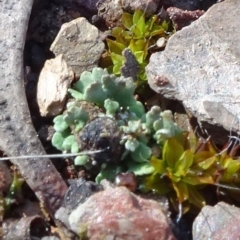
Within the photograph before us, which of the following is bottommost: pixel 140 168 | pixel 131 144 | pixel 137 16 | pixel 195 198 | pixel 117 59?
pixel 195 198

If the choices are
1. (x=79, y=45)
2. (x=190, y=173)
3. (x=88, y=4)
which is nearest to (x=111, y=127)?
(x=190, y=173)

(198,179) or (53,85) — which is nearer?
(198,179)

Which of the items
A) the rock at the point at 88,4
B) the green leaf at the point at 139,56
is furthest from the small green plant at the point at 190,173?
the rock at the point at 88,4

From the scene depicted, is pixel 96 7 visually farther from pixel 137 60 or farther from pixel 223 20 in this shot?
pixel 223 20

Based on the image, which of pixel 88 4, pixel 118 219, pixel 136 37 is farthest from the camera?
pixel 88 4

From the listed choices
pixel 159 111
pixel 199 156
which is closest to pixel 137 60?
pixel 159 111

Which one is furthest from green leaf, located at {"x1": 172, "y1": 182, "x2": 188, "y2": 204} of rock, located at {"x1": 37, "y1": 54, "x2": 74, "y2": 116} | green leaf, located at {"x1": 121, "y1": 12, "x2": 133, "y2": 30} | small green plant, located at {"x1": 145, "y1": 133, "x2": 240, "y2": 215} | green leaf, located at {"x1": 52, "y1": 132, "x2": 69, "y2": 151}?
green leaf, located at {"x1": 121, "y1": 12, "x2": 133, "y2": 30}

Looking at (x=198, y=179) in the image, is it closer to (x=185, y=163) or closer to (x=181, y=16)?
(x=185, y=163)

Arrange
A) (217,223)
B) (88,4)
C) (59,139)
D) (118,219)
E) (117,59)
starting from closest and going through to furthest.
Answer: (118,219) → (217,223) → (59,139) → (117,59) → (88,4)
